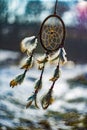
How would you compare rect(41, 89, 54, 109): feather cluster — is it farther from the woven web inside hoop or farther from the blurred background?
the woven web inside hoop

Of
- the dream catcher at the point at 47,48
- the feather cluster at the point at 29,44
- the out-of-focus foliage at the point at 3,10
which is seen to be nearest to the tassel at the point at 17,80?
the dream catcher at the point at 47,48

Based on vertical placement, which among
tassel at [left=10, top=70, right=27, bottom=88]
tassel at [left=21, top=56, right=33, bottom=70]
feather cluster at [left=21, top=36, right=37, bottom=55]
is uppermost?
feather cluster at [left=21, top=36, right=37, bottom=55]

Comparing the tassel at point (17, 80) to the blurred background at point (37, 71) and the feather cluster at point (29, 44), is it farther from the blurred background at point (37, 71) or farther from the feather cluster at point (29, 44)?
the feather cluster at point (29, 44)

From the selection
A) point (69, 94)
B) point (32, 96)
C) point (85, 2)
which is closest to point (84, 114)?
point (69, 94)

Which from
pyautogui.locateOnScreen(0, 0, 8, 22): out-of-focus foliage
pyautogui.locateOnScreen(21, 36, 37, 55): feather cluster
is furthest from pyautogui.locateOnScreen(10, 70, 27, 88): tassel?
pyautogui.locateOnScreen(0, 0, 8, 22): out-of-focus foliage

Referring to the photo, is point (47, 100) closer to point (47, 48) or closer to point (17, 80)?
point (17, 80)

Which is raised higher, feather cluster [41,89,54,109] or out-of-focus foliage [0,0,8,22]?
out-of-focus foliage [0,0,8,22]
